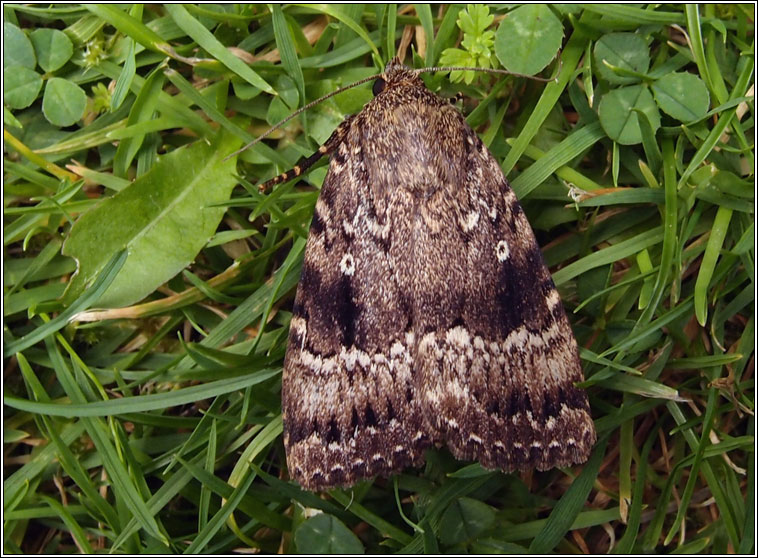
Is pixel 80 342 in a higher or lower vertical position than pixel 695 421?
higher

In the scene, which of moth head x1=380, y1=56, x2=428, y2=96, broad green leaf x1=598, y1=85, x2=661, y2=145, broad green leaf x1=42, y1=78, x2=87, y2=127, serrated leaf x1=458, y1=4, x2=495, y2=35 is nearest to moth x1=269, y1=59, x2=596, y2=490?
moth head x1=380, y1=56, x2=428, y2=96

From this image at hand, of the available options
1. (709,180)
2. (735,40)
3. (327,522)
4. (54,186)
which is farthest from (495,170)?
(54,186)

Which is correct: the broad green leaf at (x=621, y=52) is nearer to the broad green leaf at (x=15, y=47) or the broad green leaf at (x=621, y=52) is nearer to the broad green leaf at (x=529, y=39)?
the broad green leaf at (x=529, y=39)

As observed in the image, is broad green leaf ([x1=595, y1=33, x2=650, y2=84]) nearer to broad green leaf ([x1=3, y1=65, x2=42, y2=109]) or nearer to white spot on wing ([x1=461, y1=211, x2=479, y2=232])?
white spot on wing ([x1=461, y1=211, x2=479, y2=232])

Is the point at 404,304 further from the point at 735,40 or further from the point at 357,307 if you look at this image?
the point at 735,40

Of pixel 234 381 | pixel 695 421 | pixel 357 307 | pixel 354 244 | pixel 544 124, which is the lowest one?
pixel 695 421
